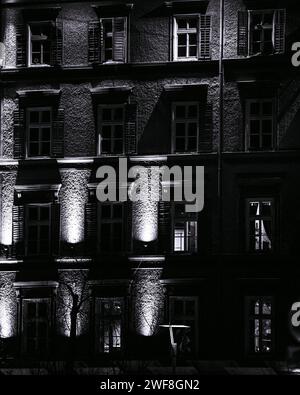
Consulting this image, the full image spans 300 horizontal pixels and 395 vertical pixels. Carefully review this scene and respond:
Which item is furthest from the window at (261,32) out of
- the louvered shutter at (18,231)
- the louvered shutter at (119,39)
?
the louvered shutter at (18,231)

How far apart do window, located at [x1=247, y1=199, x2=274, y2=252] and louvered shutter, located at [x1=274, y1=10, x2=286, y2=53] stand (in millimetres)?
2674

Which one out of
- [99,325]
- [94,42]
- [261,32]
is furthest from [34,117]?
[261,32]

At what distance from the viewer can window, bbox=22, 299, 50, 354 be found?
17.5m

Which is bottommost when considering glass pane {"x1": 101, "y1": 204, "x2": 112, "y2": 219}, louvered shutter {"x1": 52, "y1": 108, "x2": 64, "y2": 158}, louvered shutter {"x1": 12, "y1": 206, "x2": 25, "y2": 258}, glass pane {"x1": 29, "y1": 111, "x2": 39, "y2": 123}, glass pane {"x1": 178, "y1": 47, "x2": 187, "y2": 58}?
louvered shutter {"x1": 12, "y1": 206, "x2": 25, "y2": 258}

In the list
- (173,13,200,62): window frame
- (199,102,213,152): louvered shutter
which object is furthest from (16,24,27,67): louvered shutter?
(199,102,213,152): louvered shutter

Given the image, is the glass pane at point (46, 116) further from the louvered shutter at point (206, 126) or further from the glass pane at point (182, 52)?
the louvered shutter at point (206, 126)

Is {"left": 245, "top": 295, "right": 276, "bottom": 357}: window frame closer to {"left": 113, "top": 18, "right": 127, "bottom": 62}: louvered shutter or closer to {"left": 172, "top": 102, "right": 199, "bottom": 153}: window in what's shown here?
{"left": 172, "top": 102, "right": 199, "bottom": 153}: window

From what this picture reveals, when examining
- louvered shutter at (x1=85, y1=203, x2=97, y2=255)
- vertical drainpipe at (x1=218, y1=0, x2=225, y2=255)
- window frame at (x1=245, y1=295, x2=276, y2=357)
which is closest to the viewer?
window frame at (x1=245, y1=295, x2=276, y2=357)

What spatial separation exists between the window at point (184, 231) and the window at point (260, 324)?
139 centimetres

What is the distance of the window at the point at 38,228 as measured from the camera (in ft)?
59.3

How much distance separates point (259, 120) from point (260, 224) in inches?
71.6

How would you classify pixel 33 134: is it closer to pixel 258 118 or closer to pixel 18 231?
pixel 18 231

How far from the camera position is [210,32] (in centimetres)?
1812
